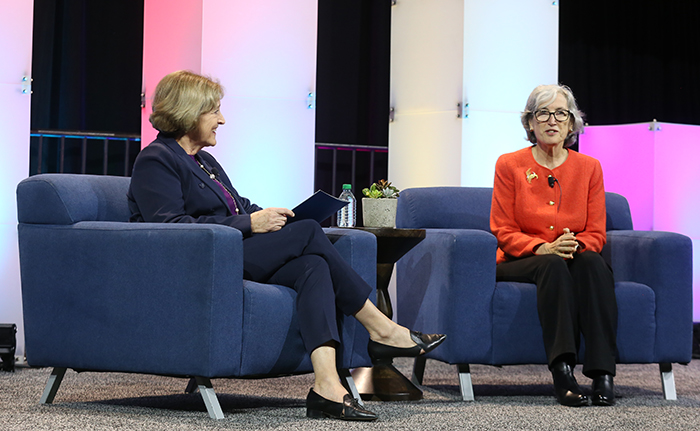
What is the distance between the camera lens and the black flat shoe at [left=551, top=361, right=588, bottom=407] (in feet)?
8.48

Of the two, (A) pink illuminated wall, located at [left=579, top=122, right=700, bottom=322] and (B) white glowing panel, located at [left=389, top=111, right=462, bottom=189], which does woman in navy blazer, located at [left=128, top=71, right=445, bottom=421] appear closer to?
(B) white glowing panel, located at [left=389, top=111, right=462, bottom=189]

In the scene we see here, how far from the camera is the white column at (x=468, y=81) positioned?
4363 mm

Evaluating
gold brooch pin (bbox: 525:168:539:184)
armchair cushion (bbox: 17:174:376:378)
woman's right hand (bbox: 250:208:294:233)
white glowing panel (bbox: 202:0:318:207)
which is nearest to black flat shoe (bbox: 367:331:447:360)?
armchair cushion (bbox: 17:174:376:378)

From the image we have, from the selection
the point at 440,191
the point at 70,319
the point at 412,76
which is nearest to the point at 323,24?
the point at 412,76

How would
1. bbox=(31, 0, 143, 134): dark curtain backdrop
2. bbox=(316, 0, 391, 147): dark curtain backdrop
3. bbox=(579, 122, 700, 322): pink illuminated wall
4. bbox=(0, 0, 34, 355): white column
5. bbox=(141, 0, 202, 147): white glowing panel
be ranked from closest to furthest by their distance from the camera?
bbox=(0, 0, 34, 355): white column < bbox=(141, 0, 202, 147): white glowing panel < bbox=(579, 122, 700, 322): pink illuminated wall < bbox=(31, 0, 143, 134): dark curtain backdrop < bbox=(316, 0, 391, 147): dark curtain backdrop

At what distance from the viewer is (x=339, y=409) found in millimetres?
2209

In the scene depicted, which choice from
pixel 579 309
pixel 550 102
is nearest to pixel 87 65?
pixel 550 102

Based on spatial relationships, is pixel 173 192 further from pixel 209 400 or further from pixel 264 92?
pixel 264 92

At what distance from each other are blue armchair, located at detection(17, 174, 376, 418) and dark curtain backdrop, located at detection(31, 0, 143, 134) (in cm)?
306

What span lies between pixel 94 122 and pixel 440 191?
3019 millimetres

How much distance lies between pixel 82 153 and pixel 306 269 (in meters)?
3.49

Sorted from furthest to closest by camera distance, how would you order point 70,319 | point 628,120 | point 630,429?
point 628,120, point 70,319, point 630,429

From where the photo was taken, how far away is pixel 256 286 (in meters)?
2.32

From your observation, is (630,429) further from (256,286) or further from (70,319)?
(70,319)
